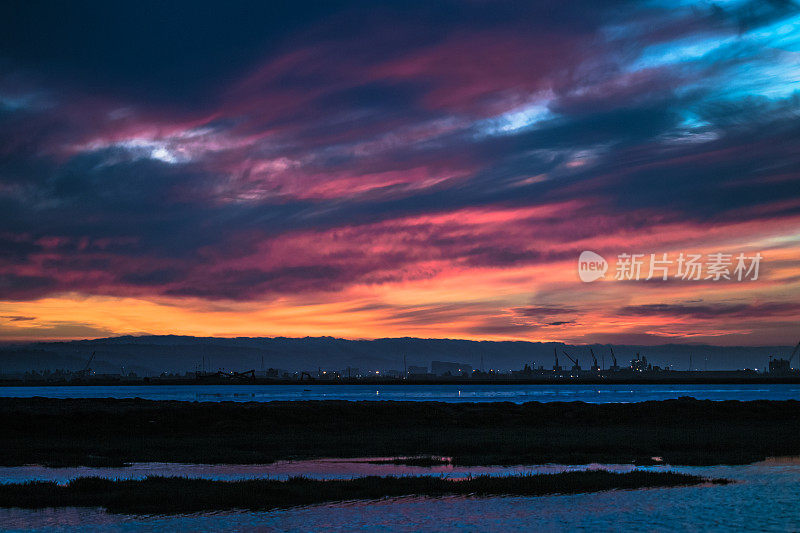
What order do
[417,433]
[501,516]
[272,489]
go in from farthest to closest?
[417,433], [272,489], [501,516]

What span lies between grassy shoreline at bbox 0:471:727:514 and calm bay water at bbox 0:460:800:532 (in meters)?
0.92

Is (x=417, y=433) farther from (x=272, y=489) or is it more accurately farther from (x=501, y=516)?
(x=501, y=516)

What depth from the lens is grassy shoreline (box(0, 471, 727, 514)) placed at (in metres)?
24.3

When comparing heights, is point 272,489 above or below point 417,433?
above

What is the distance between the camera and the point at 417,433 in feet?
167

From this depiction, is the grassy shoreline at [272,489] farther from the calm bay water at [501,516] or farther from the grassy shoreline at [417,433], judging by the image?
the grassy shoreline at [417,433]

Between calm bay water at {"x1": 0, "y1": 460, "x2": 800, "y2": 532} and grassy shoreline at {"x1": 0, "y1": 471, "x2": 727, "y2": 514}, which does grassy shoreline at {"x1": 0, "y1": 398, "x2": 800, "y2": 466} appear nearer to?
grassy shoreline at {"x1": 0, "y1": 471, "x2": 727, "y2": 514}

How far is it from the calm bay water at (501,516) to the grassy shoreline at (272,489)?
92cm

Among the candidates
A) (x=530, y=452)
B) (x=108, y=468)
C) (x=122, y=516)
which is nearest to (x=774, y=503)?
(x=530, y=452)

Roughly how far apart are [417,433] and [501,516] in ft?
93.6

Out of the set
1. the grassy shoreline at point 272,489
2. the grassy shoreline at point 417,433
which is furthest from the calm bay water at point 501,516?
the grassy shoreline at point 417,433

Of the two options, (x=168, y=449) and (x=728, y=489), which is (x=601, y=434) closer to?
(x=728, y=489)

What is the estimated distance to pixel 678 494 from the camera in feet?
86.7

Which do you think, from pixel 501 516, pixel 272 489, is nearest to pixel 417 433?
pixel 272 489
